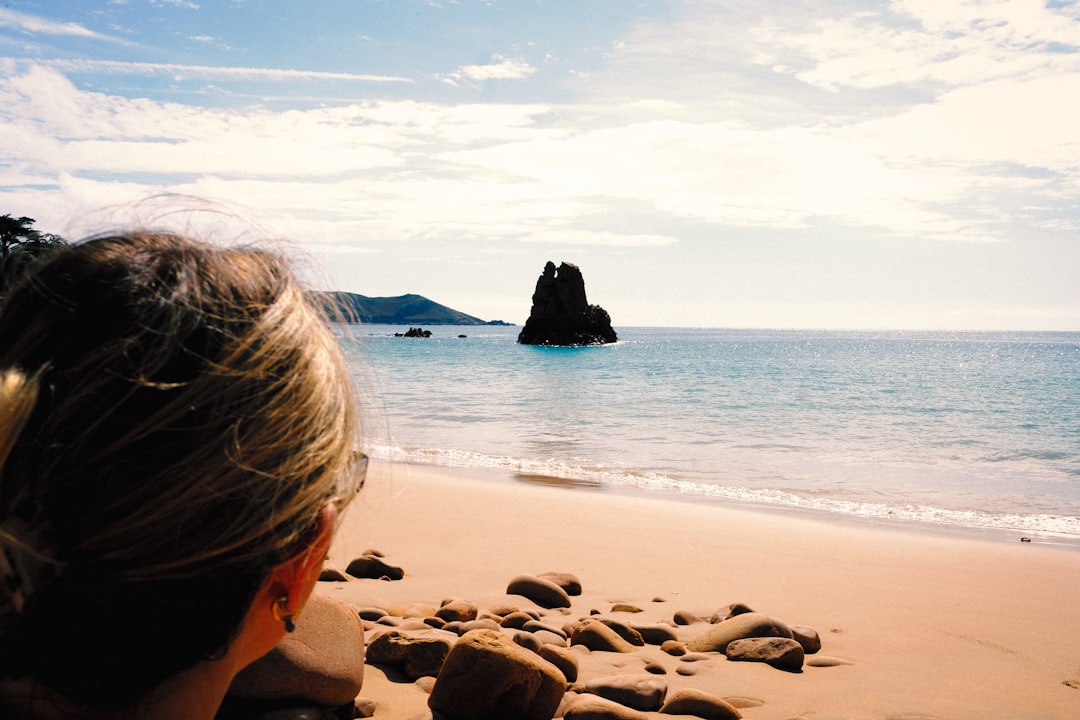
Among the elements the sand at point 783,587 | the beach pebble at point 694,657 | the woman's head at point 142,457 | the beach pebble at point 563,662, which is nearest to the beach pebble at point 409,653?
the sand at point 783,587

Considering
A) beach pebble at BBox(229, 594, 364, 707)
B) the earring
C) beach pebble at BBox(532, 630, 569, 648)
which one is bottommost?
beach pebble at BBox(532, 630, 569, 648)

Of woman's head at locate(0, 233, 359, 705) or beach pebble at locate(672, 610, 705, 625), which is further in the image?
beach pebble at locate(672, 610, 705, 625)

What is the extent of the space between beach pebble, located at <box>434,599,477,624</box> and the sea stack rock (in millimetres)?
76915

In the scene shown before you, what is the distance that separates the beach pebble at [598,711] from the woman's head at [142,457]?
2556mm

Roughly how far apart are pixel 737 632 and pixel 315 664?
246 centimetres

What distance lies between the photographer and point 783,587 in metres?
6.10

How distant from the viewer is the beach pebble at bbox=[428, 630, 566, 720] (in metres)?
3.21

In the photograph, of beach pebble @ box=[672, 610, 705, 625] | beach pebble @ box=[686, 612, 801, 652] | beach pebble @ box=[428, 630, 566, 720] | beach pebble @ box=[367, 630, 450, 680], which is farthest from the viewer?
beach pebble @ box=[672, 610, 705, 625]

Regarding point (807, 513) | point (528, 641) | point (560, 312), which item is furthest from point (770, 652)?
point (560, 312)

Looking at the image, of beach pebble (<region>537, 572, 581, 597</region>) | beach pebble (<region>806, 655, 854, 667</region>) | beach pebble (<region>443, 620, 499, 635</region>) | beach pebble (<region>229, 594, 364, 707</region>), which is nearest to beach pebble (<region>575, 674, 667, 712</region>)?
beach pebble (<region>443, 620, 499, 635</region>)

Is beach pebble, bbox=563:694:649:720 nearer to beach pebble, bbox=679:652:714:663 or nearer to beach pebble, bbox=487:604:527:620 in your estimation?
beach pebble, bbox=679:652:714:663

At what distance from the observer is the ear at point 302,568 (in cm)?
102

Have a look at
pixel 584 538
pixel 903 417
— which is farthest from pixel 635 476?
pixel 903 417

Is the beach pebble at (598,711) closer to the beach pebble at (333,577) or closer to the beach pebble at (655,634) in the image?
the beach pebble at (655,634)
